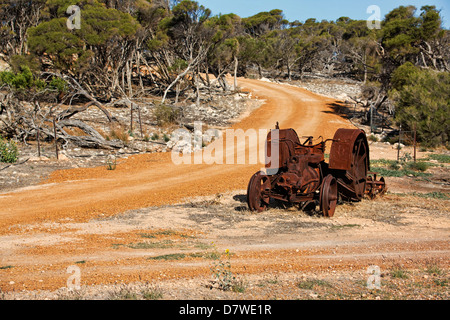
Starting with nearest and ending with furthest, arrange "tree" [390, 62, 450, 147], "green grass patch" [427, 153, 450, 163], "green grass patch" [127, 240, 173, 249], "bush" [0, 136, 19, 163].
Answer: "green grass patch" [127, 240, 173, 249]
"bush" [0, 136, 19, 163]
"green grass patch" [427, 153, 450, 163]
"tree" [390, 62, 450, 147]

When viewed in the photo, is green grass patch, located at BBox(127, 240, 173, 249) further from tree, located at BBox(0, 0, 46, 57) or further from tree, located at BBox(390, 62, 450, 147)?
tree, located at BBox(0, 0, 46, 57)

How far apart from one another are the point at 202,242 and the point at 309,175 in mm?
3374

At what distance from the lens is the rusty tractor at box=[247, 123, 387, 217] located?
9.84 meters

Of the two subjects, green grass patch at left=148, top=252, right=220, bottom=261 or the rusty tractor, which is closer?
green grass patch at left=148, top=252, right=220, bottom=261

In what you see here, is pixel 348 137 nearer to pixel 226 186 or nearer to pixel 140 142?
pixel 226 186

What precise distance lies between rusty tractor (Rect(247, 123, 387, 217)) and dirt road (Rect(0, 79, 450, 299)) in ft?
1.47

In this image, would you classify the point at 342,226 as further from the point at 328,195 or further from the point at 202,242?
the point at 202,242

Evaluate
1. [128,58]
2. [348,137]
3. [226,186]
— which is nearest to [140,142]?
[226,186]

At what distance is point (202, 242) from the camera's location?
809cm

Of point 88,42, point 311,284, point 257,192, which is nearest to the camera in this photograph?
point 311,284

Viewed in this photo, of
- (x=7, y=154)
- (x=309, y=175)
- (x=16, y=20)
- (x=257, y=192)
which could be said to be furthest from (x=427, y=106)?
(x=16, y=20)

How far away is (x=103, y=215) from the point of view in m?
10.3

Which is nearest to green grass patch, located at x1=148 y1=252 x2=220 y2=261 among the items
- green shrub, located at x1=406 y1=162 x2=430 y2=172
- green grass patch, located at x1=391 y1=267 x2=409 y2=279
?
green grass patch, located at x1=391 y1=267 x2=409 y2=279

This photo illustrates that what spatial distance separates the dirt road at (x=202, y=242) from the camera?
5.70m
